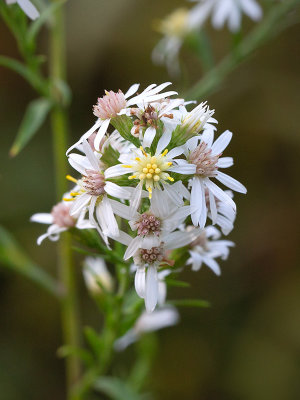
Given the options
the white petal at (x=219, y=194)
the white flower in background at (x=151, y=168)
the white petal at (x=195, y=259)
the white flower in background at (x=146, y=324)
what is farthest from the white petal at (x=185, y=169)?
the white flower in background at (x=146, y=324)

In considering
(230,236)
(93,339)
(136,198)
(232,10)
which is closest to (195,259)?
(136,198)

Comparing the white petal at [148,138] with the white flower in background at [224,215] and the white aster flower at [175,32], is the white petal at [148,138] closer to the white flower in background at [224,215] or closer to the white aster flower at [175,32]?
the white flower in background at [224,215]

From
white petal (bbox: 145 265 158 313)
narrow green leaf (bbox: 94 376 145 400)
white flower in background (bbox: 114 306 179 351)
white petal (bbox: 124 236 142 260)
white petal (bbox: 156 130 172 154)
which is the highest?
white petal (bbox: 156 130 172 154)

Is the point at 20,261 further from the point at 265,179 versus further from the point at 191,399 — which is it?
the point at 265,179

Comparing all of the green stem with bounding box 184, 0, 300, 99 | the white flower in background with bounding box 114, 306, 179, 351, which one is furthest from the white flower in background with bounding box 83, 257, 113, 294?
the green stem with bounding box 184, 0, 300, 99

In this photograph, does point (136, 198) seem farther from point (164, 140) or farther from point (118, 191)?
point (164, 140)

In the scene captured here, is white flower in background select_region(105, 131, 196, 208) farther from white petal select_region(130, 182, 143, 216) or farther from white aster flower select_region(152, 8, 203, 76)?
white aster flower select_region(152, 8, 203, 76)

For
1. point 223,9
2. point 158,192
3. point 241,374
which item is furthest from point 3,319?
point 158,192
